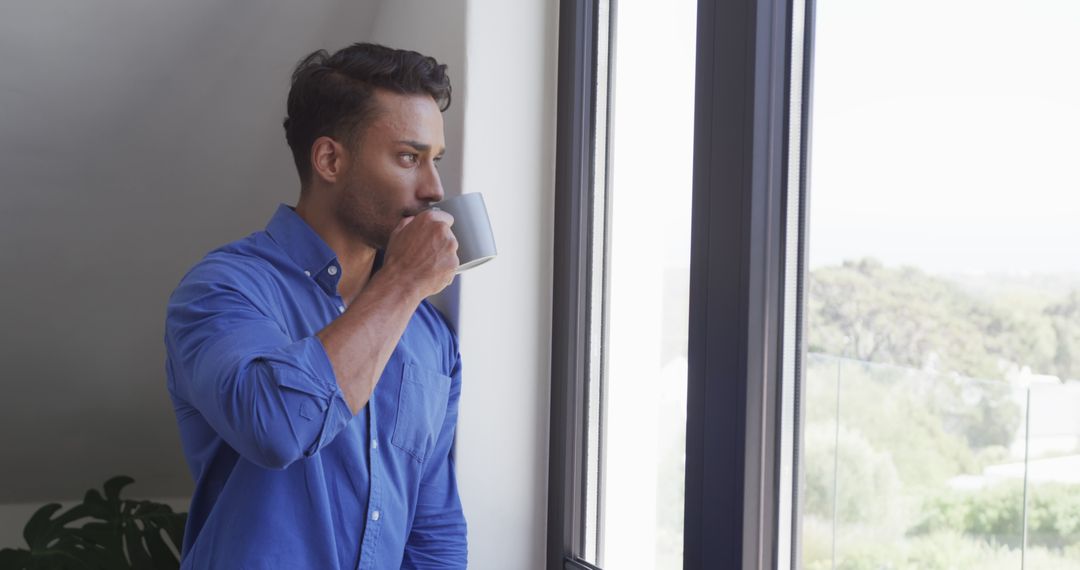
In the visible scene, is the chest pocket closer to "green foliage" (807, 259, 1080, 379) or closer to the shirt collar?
the shirt collar

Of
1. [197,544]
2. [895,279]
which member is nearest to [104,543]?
[197,544]

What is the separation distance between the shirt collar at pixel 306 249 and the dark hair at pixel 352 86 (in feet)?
0.29

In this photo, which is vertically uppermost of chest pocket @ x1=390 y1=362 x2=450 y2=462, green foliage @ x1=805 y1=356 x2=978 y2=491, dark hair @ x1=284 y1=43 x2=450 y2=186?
dark hair @ x1=284 y1=43 x2=450 y2=186

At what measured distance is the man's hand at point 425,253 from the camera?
1121 millimetres

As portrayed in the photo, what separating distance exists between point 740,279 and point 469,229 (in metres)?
0.36

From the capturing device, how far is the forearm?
3.31ft

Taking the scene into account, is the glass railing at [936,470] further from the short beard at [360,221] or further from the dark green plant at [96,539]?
the dark green plant at [96,539]

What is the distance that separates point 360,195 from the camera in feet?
4.10

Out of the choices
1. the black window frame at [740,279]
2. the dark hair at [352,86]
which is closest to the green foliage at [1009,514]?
the black window frame at [740,279]

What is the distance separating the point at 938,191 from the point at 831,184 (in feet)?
0.46

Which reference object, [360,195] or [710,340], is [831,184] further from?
[360,195]

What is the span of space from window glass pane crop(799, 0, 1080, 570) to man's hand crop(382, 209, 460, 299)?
0.44 meters

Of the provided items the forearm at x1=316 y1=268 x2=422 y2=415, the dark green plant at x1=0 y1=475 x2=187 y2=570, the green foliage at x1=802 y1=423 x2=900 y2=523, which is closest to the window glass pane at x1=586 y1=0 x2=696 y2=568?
the green foliage at x1=802 y1=423 x2=900 y2=523

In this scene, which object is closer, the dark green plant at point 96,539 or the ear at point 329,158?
the ear at point 329,158
